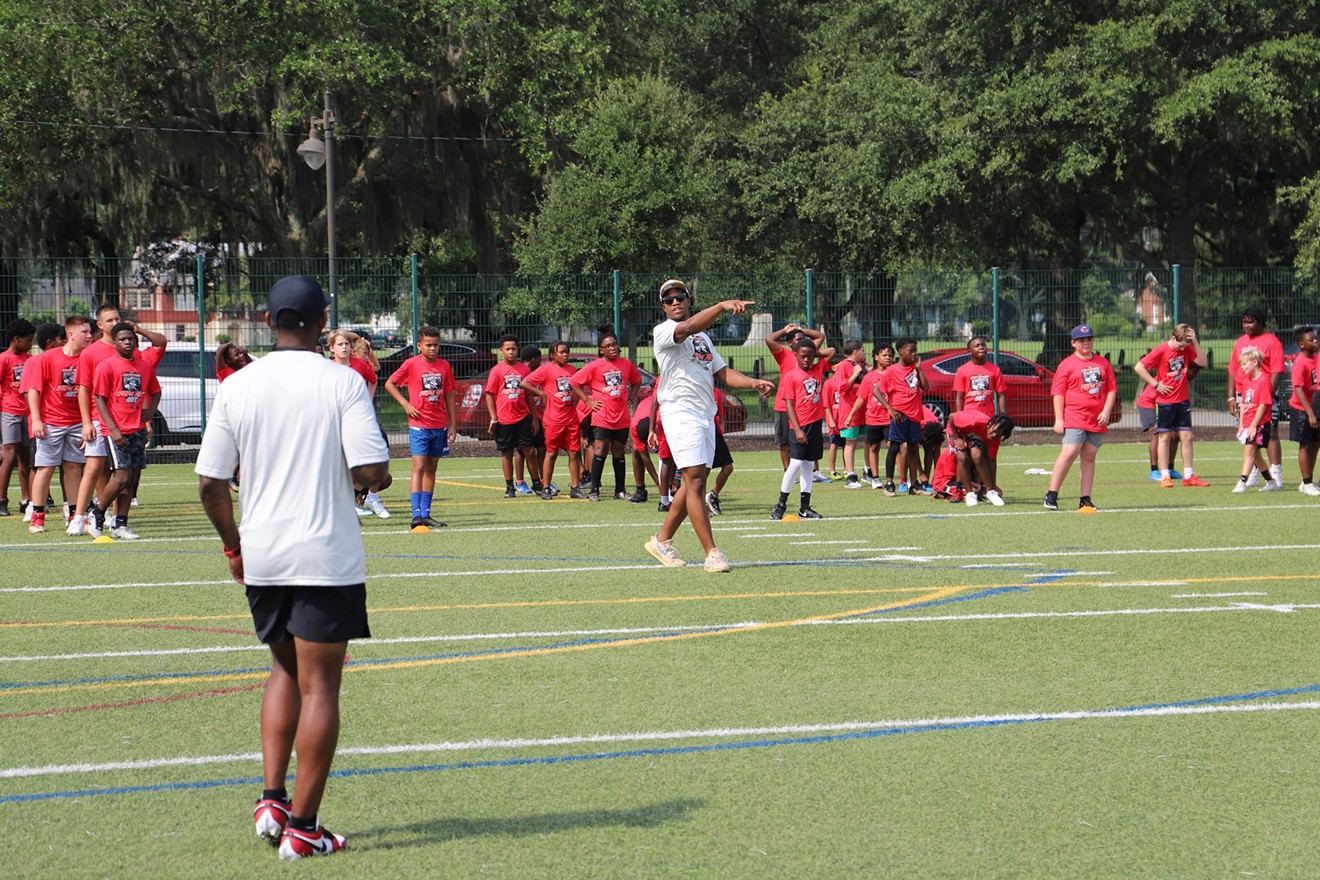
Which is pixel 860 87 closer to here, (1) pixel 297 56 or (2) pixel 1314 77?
(2) pixel 1314 77

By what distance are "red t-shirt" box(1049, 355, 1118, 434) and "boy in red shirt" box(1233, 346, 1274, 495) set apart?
2591mm

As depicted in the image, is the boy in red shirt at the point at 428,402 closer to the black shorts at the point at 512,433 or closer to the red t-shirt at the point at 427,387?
the red t-shirt at the point at 427,387

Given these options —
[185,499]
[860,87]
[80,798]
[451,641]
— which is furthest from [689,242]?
[80,798]

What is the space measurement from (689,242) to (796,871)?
26864 mm

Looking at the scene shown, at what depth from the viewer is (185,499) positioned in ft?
55.9

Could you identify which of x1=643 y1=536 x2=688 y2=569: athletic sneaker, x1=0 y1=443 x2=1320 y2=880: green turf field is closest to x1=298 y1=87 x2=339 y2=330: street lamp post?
x1=0 y1=443 x2=1320 y2=880: green turf field

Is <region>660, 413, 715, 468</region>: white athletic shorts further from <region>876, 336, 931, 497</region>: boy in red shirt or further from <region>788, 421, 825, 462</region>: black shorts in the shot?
<region>876, 336, 931, 497</region>: boy in red shirt

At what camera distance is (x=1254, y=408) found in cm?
1659

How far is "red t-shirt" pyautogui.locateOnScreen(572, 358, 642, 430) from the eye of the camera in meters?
16.7

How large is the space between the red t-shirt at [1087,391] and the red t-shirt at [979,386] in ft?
4.83

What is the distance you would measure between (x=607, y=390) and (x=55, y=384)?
5.76 m

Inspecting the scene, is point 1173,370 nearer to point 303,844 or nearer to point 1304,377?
point 1304,377

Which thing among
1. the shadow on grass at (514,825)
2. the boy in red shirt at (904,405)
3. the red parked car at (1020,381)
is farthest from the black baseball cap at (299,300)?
the red parked car at (1020,381)

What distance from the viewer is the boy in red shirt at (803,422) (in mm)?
14562
